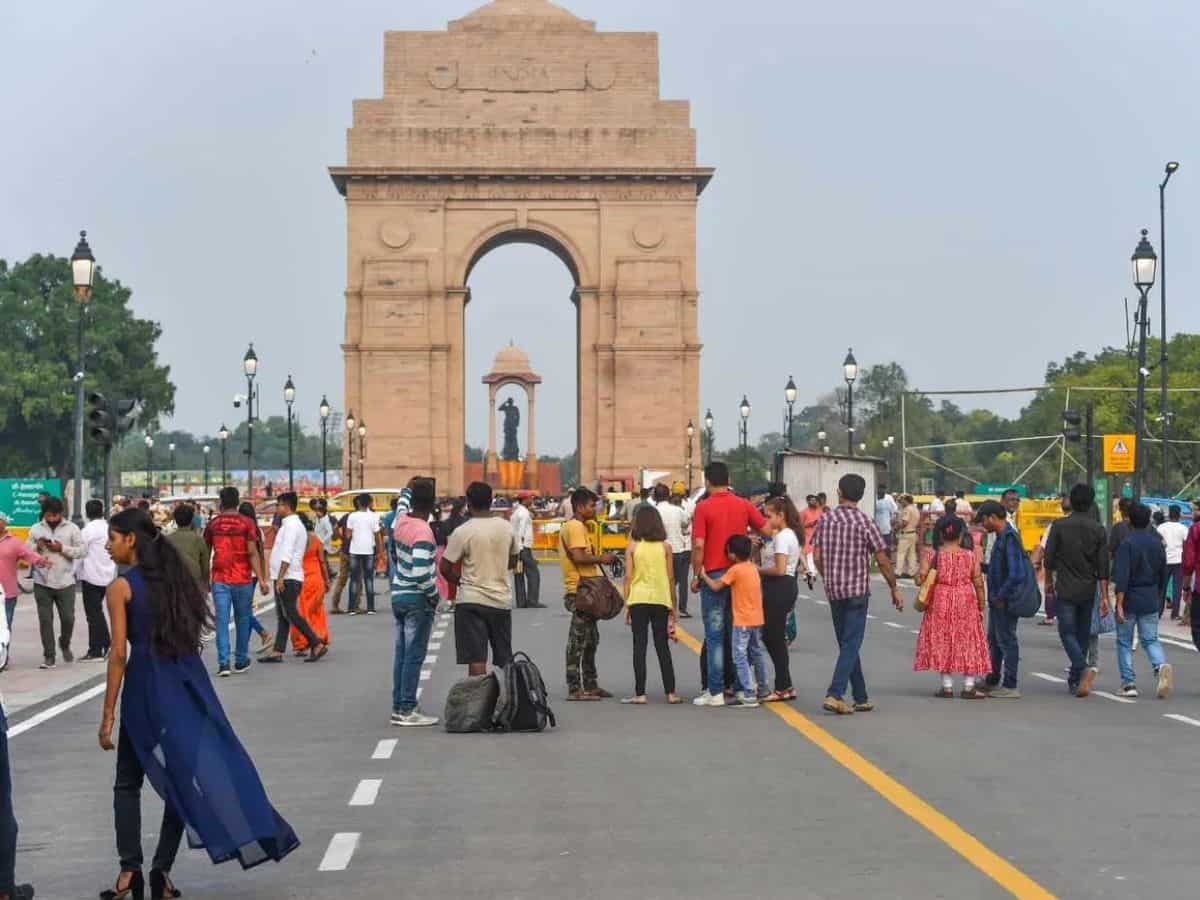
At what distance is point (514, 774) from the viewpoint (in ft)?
42.6

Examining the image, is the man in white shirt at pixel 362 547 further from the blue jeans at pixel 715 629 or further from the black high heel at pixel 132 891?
the black high heel at pixel 132 891

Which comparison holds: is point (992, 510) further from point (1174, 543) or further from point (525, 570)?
point (525, 570)

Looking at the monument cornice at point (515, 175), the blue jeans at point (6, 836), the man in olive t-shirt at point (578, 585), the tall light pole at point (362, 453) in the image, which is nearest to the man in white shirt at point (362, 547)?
the man in olive t-shirt at point (578, 585)

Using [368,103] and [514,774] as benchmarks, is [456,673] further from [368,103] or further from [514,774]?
[368,103]

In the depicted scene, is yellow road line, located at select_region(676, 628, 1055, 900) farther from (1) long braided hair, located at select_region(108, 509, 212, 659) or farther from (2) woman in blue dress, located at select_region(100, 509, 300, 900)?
(1) long braided hair, located at select_region(108, 509, 212, 659)

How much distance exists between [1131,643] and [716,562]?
3677 millimetres

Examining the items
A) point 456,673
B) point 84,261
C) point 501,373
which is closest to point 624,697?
point 456,673

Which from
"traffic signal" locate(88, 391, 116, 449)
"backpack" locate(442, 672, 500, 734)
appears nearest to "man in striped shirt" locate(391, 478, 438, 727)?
"backpack" locate(442, 672, 500, 734)

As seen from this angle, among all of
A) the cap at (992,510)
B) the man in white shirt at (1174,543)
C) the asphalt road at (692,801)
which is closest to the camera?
the asphalt road at (692,801)

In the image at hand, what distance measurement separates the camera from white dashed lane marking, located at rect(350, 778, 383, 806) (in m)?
11.9

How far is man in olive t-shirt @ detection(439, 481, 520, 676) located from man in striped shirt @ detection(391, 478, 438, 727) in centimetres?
24

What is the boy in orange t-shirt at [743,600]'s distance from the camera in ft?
55.6

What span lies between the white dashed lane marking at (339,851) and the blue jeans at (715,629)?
6618 millimetres

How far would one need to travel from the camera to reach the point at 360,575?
1271 inches
